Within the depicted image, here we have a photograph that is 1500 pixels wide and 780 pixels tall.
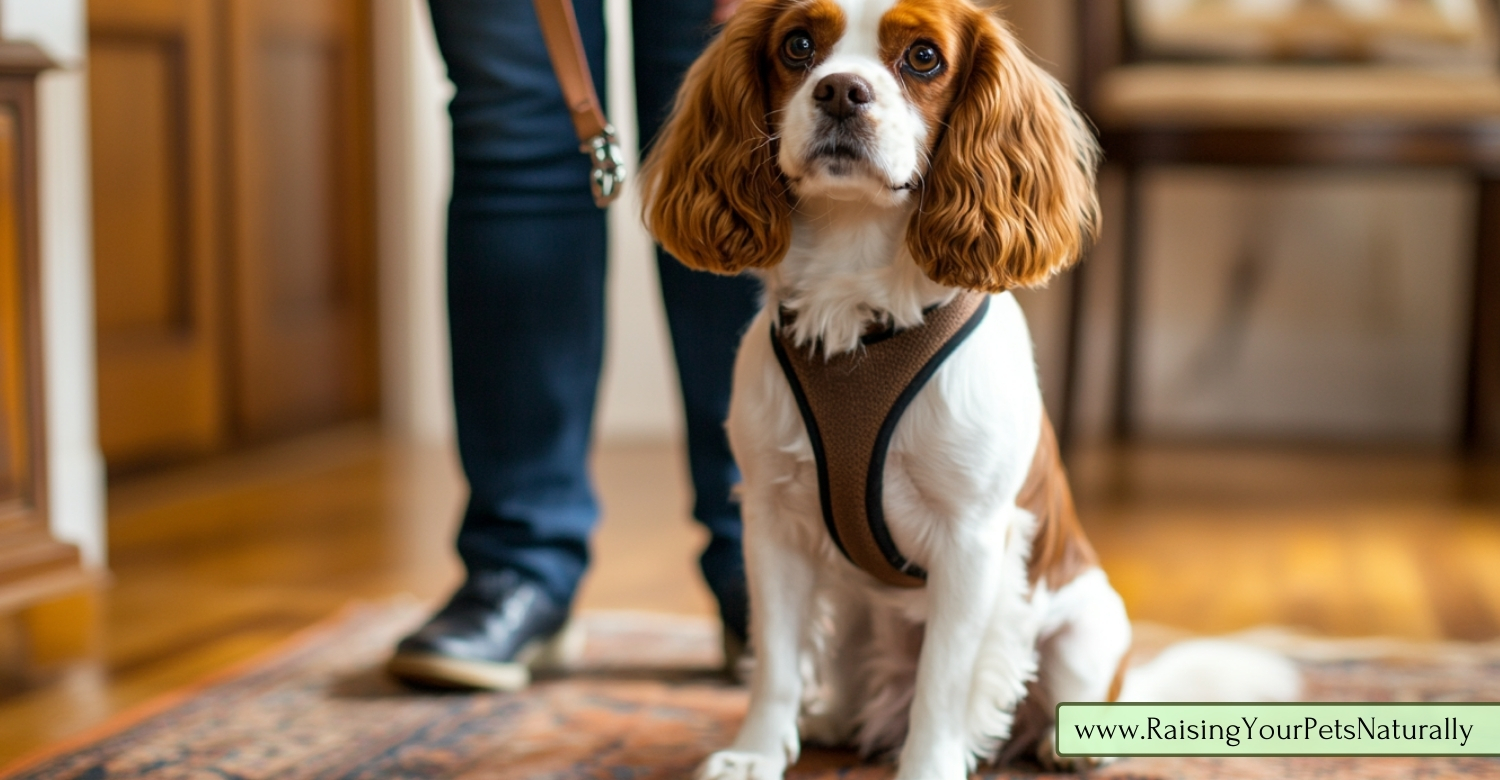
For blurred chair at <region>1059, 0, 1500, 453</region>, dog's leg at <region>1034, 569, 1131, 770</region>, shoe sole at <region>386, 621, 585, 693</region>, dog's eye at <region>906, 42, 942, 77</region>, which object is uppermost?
blurred chair at <region>1059, 0, 1500, 453</region>

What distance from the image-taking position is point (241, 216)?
3107 millimetres

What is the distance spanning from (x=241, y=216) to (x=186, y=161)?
0.19 meters

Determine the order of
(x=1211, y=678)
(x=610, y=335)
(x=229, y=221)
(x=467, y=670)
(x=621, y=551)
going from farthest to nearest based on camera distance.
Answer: (x=610, y=335) → (x=229, y=221) → (x=621, y=551) → (x=467, y=670) → (x=1211, y=678)

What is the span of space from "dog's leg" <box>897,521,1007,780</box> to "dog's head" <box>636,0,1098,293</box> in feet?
0.71

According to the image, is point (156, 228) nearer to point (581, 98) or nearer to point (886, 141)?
point (581, 98)

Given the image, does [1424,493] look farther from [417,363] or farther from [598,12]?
[417,363]

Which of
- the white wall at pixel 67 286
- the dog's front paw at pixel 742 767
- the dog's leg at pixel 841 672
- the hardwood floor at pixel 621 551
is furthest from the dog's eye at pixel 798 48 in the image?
the white wall at pixel 67 286

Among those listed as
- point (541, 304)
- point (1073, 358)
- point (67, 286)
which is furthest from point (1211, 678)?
point (67, 286)

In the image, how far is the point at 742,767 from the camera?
49.0 inches

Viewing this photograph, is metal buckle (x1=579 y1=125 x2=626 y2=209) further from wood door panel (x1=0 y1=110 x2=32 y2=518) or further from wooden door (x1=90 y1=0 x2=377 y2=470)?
wooden door (x1=90 y1=0 x2=377 y2=470)

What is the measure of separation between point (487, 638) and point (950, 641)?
608mm

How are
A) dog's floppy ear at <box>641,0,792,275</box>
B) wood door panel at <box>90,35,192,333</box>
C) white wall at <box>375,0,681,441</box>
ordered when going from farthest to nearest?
white wall at <box>375,0,681,441</box> → wood door panel at <box>90,35,192,333</box> → dog's floppy ear at <box>641,0,792,275</box>

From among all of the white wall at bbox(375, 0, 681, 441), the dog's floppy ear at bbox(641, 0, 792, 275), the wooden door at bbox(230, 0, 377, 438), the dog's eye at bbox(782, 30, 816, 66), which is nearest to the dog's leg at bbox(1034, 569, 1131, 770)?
the dog's floppy ear at bbox(641, 0, 792, 275)

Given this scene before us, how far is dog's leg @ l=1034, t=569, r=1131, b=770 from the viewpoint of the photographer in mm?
1280
